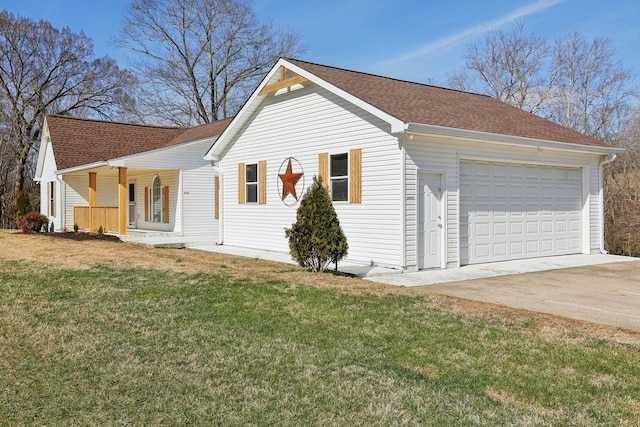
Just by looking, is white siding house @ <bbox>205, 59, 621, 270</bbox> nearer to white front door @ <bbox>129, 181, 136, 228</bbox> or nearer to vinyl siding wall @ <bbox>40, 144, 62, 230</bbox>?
white front door @ <bbox>129, 181, 136, 228</bbox>

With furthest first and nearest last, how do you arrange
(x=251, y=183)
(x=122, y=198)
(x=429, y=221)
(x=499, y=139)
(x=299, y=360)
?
(x=122, y=198), (x=251, y=183), (x=499, y=139), (x=429, y=221), (x=299, y=360)

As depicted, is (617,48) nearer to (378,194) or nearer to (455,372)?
(378,194)

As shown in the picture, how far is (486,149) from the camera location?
37.5 feet

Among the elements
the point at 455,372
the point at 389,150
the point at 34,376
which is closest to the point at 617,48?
the point at 389,150

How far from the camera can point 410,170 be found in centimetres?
1015

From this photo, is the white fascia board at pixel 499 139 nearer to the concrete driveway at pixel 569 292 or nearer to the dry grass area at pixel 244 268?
the concrete driveway at pixel 569 292

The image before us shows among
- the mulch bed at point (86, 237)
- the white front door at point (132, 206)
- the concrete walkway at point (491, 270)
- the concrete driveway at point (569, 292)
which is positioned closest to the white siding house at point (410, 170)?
the concrete walkway at point (491, 270)

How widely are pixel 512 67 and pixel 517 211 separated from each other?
2423cm

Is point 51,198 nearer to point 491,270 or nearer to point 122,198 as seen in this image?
point 122,198

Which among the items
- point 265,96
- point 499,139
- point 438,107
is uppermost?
point 265,96

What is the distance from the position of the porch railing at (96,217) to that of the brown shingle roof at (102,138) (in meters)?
2.06

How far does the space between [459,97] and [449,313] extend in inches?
371

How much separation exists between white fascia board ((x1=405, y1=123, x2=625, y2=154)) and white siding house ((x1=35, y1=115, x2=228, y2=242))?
10099mm

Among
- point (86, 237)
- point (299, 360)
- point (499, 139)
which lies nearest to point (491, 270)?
point (499, 139)
